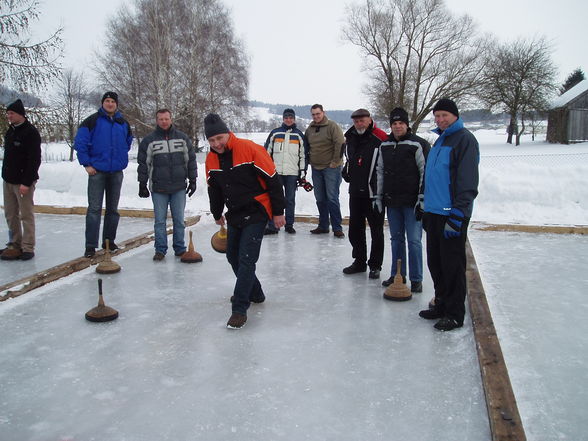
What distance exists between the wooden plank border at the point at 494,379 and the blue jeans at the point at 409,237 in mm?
558

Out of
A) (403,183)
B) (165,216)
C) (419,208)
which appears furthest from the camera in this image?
(165,216)

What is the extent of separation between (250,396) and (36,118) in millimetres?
9176

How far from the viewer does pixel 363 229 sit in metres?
5.23

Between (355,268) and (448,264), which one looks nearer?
(448,264)

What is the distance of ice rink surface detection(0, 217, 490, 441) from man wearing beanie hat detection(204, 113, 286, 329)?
363 millimetres

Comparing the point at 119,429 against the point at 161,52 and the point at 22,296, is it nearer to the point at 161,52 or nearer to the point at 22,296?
the point at 22,296

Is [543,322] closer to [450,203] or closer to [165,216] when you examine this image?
[450,203]

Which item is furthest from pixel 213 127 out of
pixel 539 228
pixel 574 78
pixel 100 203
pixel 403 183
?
pixel 574 78

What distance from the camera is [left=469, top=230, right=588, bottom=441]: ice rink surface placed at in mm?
2611

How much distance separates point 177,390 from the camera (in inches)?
110

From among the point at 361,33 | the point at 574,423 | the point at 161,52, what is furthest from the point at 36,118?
the point at 361,33

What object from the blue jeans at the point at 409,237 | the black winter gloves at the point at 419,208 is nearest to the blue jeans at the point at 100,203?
the blue jeans at the point at 409,237

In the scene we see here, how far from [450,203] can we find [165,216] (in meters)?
3.36

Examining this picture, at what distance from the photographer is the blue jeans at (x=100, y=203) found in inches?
223
